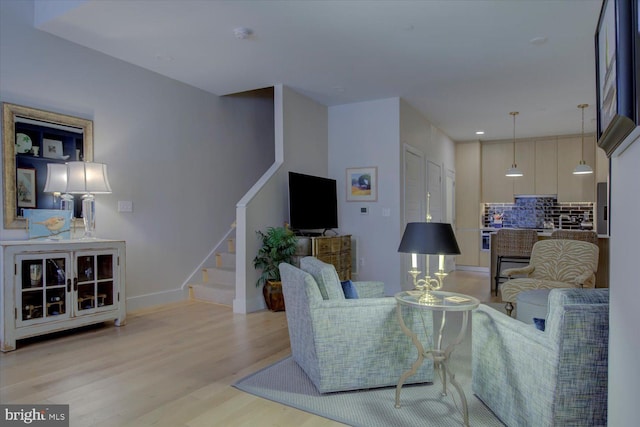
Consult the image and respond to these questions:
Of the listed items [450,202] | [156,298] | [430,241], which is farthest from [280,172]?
[450,202]

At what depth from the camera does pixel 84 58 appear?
3.94 metres

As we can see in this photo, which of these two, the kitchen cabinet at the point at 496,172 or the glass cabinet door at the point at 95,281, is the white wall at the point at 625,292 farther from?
the kitchen cabinet at the point at 496,172

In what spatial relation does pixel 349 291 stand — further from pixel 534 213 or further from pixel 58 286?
pixel 534 213

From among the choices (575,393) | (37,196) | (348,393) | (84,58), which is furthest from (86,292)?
(575,393)

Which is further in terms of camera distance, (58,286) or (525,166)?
(525,166)

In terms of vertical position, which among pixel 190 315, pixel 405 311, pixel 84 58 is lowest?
pixel 190 315

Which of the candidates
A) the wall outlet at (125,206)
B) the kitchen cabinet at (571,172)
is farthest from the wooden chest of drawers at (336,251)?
the kitchen cabinet at (571,172)

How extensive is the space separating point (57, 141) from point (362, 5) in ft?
10.0

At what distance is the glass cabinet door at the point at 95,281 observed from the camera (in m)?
3.51

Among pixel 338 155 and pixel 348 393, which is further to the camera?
pixel 338 155

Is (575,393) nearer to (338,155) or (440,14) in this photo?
(440,14)

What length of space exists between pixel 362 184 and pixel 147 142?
288 centimetres

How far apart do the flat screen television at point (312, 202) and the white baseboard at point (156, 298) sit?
1636 millimetres

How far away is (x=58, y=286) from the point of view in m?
3.35
